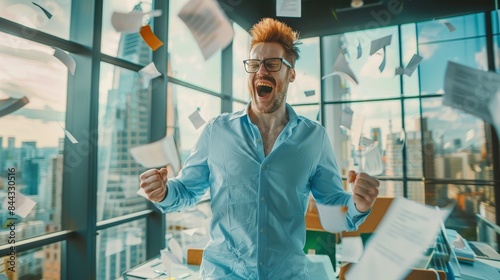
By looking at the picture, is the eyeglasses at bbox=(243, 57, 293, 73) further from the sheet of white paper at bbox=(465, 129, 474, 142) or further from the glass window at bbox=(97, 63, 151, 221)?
the sheet of white paper at bbox=(465, 129, 474, 142)

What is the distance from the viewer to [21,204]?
4.95ft

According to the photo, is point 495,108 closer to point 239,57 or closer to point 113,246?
point 113,246

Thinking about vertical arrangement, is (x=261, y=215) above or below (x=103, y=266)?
above

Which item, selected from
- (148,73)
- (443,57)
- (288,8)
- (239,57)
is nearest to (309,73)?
(239,57)

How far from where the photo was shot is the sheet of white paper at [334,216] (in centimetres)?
120

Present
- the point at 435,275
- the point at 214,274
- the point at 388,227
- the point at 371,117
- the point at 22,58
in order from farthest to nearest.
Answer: the point at 371,117 < the point at 22,58 < the point at 435,275 < the point at 214,274 < the point at 388,227

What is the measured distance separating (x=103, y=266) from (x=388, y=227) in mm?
2117

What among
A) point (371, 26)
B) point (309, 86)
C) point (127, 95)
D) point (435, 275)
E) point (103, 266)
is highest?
point (371, 26)

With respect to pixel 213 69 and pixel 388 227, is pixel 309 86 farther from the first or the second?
pixel 388 227

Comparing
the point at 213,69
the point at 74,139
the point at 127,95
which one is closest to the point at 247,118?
the point at 74,139

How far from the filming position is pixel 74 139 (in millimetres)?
1965

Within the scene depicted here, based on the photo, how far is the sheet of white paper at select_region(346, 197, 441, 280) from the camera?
682 mm

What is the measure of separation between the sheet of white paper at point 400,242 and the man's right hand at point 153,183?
0.67 metres

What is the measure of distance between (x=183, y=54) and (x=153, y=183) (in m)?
2.39
